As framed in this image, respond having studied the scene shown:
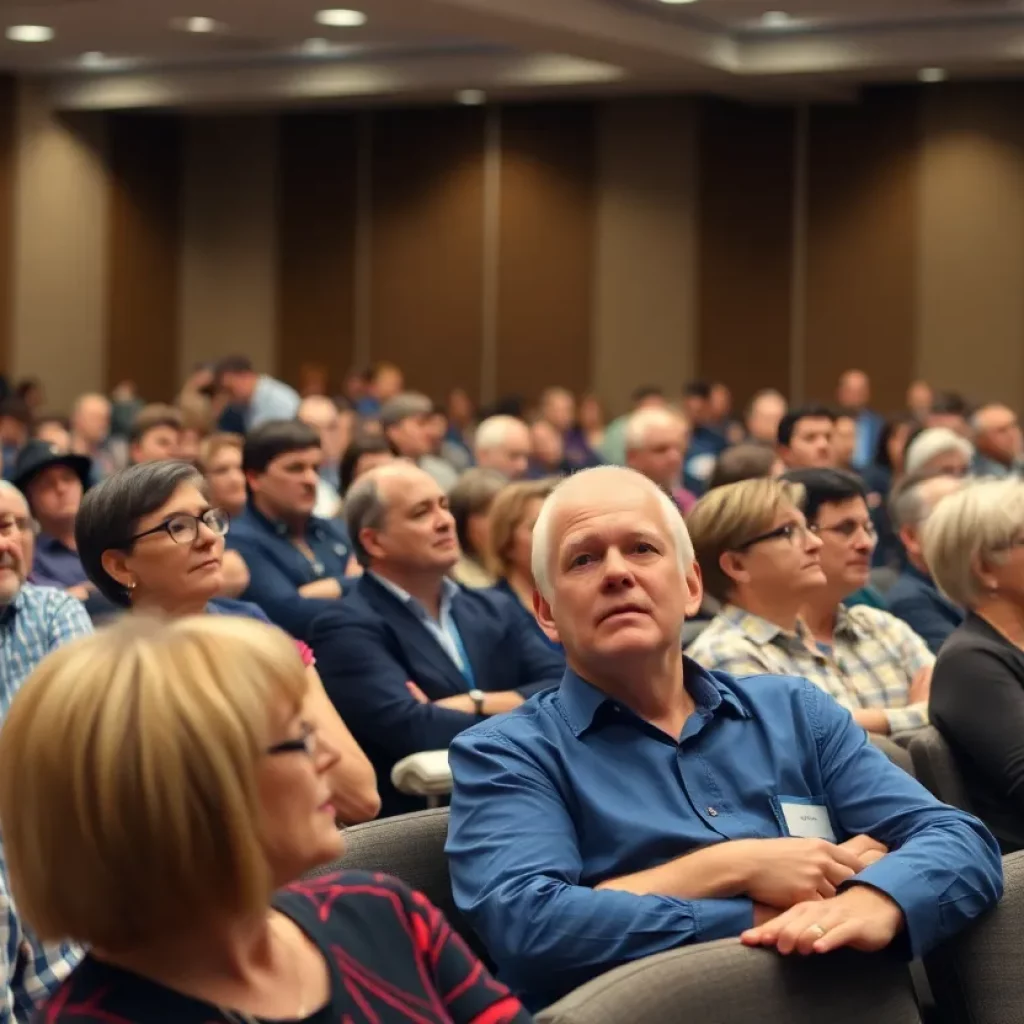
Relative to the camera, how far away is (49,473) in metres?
5.55

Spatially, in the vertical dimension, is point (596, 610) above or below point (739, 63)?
below

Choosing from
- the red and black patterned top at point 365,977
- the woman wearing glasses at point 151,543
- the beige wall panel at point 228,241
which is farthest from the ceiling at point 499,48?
the red and black patterned top at point 365,977

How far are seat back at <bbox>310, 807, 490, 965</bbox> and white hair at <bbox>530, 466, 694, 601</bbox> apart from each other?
0.37 meters

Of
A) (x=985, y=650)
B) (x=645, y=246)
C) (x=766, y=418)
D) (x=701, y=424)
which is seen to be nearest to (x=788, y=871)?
(x=985, y=650)

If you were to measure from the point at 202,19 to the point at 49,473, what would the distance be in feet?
23.4

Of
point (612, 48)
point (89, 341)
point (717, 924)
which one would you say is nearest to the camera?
point (717, 924)

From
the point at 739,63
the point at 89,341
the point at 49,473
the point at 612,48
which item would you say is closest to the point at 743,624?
the point at 49,473

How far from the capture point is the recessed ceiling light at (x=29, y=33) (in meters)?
12.3

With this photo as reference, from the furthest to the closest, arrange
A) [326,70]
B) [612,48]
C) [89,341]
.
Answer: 1. [89,341]
2. [326,70]
3. [612,48]

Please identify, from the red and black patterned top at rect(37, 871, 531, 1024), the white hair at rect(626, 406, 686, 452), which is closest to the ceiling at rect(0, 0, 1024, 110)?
the white hair at rect(626, 406, 686, 452)

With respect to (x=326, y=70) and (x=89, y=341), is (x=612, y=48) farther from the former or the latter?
(x=89, y=341)

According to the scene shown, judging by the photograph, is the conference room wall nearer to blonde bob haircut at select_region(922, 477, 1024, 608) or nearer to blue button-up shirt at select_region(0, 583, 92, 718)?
blonde bob haircut at select_region(922, 477, 1024, 608)

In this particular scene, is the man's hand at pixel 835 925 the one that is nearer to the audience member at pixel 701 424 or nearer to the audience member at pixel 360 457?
the audience member at pixel 360 457

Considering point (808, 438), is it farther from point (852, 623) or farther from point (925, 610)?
point (852, 623)
